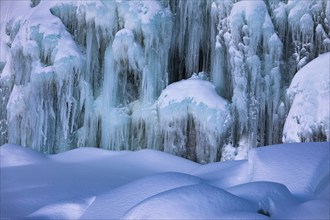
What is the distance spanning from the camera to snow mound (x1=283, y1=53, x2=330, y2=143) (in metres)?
6.95

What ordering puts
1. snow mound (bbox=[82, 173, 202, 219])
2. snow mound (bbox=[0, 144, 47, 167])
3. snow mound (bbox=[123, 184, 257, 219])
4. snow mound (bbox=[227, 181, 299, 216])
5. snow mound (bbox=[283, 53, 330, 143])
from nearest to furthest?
snow mound (bbox=[123, 184, 257, 219]), snow mound (bbox=[227, 181, 299, 216]), snow mound (bbox=[82, 173, 202, 219]), snow mound (bbox=[283, 53, 330, 143]), snow mound (bbox=[0, 144, 47, 167])

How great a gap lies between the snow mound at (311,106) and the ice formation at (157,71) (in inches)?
24.0

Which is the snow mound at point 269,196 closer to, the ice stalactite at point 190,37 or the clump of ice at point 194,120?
the clump of ice at point 194,120

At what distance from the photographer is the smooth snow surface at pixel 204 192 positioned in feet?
8.55

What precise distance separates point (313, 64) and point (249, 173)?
15.2ft

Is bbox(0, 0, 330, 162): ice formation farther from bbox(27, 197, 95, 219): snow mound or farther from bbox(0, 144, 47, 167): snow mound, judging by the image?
bbox(27, 197, 95, 219): snow mound

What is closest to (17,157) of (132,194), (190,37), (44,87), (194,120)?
(44,87)

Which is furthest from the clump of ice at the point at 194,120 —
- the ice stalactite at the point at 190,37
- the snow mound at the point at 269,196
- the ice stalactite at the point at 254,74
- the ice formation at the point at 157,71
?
the snow mound at the point at 269,196

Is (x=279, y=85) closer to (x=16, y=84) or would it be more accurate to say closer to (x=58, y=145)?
(x=58, y=145)

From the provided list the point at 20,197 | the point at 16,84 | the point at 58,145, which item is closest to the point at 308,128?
the point at 20,197

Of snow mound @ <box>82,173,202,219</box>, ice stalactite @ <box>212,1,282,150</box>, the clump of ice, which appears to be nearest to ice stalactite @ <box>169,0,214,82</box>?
the clump of ice

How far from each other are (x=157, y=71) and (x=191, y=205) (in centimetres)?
688

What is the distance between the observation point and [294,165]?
344 cm

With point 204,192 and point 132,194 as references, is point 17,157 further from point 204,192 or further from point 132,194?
point 204,192
